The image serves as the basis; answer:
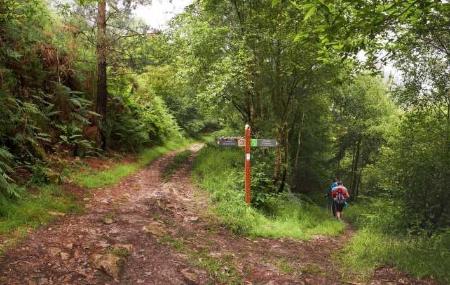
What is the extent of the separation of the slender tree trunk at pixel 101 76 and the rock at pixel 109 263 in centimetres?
910

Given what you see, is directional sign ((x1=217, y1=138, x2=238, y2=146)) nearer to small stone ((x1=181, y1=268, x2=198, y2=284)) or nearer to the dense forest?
the dense forest

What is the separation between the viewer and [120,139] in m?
18.4

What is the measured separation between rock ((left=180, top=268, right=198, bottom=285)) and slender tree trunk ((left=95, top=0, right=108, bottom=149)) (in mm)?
9534

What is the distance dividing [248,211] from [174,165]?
26.7 ft

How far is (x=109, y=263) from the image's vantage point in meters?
6.96

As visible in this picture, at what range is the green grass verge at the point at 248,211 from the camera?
10848mm

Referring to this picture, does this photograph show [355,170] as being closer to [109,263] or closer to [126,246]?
[126,246]

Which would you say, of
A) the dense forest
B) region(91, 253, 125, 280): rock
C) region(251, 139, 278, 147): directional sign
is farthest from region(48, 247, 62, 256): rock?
region(251, 139, 278, 147): directional sign

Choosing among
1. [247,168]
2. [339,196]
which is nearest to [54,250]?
[247,168]

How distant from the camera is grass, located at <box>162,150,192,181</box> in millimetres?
16366

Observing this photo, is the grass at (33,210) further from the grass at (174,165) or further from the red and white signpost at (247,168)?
the grass at (174,165)

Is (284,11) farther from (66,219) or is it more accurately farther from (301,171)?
(301,171)

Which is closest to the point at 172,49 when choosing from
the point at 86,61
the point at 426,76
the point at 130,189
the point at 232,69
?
the point at 86,61

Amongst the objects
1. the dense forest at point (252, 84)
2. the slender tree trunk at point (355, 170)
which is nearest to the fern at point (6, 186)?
the dense forest at point (252, 84)
